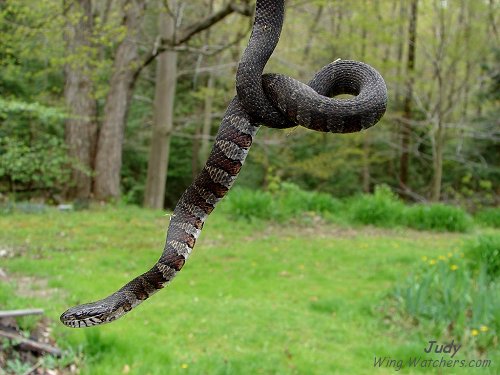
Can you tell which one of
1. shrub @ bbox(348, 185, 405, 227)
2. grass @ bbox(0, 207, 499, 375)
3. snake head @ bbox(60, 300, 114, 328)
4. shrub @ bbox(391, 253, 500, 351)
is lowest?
grass @ bbox(0, 207, 499, 375)

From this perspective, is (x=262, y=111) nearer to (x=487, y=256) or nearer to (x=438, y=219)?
(x=487, y=256)

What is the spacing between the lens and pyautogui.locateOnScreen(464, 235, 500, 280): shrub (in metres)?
8.25

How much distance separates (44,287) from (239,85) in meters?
7.36

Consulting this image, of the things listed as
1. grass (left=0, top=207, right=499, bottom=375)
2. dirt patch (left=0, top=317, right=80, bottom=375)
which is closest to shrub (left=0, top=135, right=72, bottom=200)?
grass (left=0, top=207, right=499, bottom=375)

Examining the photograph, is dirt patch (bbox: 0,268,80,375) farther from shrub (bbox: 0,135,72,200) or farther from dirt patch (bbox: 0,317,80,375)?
shrub (bbox: 0,135,72,200)

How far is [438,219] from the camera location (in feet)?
48.9

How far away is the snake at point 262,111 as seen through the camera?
171 cm

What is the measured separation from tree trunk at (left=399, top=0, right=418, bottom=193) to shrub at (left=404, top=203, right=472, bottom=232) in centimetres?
649

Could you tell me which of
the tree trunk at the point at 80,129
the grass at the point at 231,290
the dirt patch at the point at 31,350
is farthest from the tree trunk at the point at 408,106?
the dirt patch at the point at 31,350

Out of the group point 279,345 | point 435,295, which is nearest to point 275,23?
point 279,345

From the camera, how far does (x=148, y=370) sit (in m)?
5.64

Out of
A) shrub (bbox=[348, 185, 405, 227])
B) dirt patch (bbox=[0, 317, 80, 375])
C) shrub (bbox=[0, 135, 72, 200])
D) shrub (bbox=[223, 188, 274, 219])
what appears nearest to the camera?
dirt patch (bbox=[0, 317, 80, 375])

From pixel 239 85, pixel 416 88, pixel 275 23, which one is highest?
pixel 416 88

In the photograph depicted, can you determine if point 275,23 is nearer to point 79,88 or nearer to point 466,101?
point 79,88
